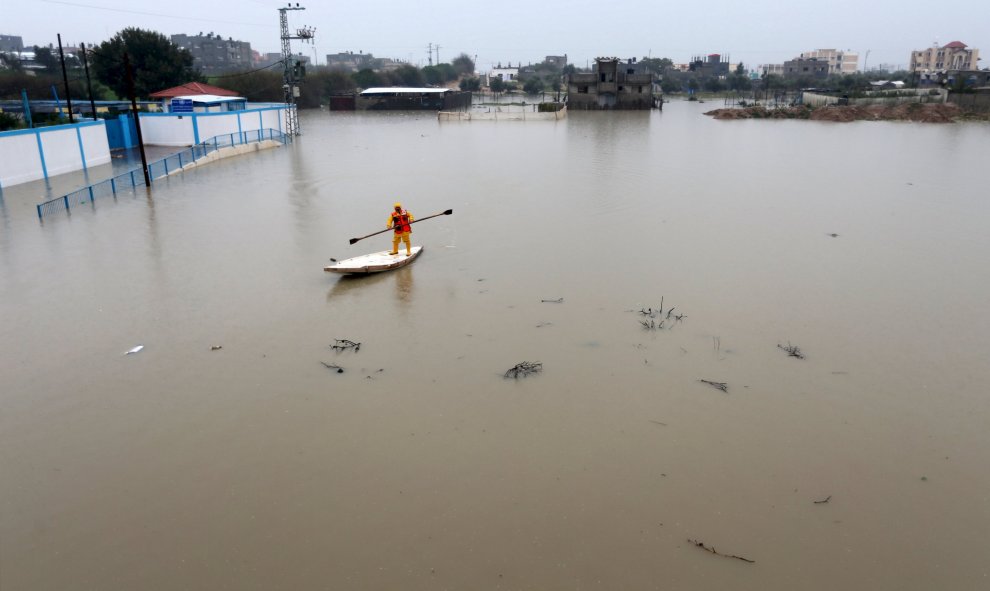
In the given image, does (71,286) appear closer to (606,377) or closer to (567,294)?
(567,294)

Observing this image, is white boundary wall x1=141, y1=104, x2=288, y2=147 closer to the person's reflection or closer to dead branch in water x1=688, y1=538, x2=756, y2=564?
the person's reflection

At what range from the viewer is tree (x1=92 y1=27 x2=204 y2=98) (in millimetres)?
57688

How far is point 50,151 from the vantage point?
1011 inches

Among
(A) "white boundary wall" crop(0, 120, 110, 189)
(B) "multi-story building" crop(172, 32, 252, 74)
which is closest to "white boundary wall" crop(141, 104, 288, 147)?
(A) "white boundary wall" crop(0, 120, 110, 189)

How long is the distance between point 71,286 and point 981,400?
1517cm

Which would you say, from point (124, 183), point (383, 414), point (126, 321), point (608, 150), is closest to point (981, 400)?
point (383, 414)

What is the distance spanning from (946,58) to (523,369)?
658 feet

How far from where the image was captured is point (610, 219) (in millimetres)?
18922

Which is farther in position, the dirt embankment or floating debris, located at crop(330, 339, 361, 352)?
the dirt embankment

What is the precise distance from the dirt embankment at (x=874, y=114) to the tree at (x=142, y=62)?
2071 inches

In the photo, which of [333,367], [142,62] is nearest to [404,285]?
[333,367]

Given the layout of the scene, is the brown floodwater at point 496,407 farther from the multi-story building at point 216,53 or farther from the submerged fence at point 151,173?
the multi-story building at point 216,53

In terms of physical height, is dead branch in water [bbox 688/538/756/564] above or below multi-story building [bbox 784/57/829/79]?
below

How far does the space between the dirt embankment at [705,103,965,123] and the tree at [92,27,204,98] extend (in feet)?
173
